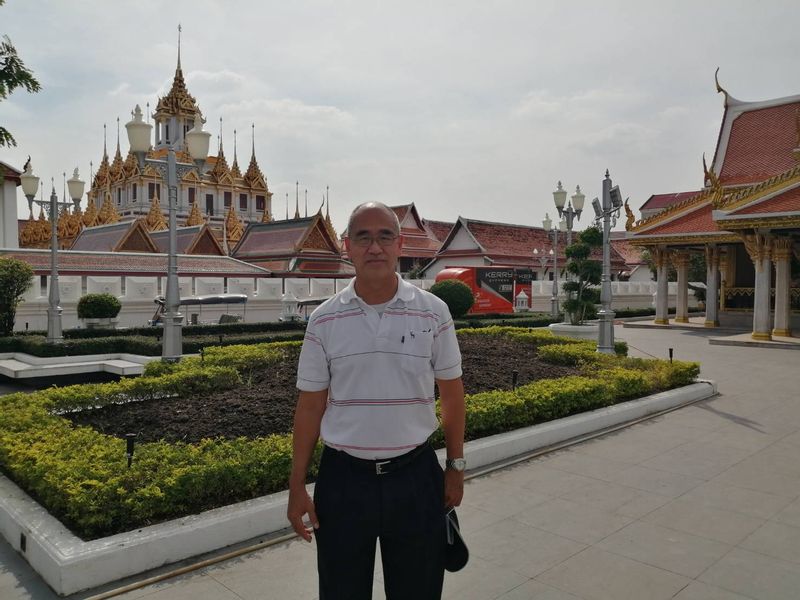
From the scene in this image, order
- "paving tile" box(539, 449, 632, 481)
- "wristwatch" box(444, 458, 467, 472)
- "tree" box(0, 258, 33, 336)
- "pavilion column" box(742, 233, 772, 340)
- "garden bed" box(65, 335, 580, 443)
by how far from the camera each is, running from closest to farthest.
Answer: "wristwatch" box(444, 458, 467, 472) → "paving tile" box(539, 449, 632, 481) → "garden bed" box(65, 335, 580, 443) → "tree" box(0, 258, 33, 336) → "pavilion column" box(742, 233, 772, 340)

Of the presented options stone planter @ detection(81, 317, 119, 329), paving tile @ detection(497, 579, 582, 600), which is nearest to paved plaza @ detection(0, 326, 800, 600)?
paving tile @ detection(497, 579, 582, 600)

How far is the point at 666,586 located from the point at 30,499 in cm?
448

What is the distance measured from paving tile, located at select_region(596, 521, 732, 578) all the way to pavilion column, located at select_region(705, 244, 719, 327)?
21.4 meters

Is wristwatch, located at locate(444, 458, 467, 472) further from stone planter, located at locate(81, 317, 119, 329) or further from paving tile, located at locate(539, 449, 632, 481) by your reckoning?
stone planter, located at locate(81, 317, 119, 329)

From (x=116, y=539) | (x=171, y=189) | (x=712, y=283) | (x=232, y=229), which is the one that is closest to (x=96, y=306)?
(x=171, y=189)

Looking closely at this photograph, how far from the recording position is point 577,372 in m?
10.0

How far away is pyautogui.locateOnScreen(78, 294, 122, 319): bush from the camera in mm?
15719

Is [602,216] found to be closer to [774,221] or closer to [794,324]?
[774,221]

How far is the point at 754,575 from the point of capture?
151 inches

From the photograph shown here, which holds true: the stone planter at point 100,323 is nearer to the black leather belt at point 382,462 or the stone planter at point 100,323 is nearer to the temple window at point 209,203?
the black leather belt at point 382,462

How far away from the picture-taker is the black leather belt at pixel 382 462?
2.39m

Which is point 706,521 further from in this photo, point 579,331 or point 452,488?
point 579,331

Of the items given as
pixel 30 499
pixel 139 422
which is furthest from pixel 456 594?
pixel 139 422

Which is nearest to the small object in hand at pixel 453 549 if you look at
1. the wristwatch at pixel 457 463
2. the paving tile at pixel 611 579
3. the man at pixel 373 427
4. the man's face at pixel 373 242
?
the man at pixel 373 427
